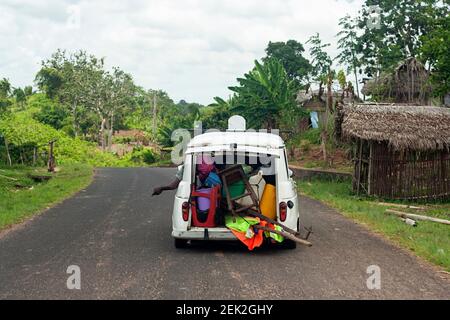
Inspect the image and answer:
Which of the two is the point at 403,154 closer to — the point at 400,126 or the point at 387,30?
the point at 400,126

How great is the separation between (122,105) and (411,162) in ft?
152

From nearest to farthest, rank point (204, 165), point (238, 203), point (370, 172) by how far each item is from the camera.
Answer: point (238, 203) → point (204, 165) → point (370, 172)

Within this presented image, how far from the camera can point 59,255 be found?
27.9 ft

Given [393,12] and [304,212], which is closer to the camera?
[304,212]

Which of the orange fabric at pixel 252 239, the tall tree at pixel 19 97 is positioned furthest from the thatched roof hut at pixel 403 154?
the tall tree at pixel 19 97

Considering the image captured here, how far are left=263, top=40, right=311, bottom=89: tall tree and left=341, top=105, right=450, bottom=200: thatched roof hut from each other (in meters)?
39.3

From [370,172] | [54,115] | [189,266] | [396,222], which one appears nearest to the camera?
[189,266]

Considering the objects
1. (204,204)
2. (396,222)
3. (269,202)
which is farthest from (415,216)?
(204,204)

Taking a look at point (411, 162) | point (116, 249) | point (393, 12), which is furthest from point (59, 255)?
point (393, 12)

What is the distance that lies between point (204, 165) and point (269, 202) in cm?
124

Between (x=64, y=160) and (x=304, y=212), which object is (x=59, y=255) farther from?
(x=64, y=160)

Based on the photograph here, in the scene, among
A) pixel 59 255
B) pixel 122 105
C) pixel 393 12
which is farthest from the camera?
pixel 122 105

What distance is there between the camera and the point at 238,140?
8945mm

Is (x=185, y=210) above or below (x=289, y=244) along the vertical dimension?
above
